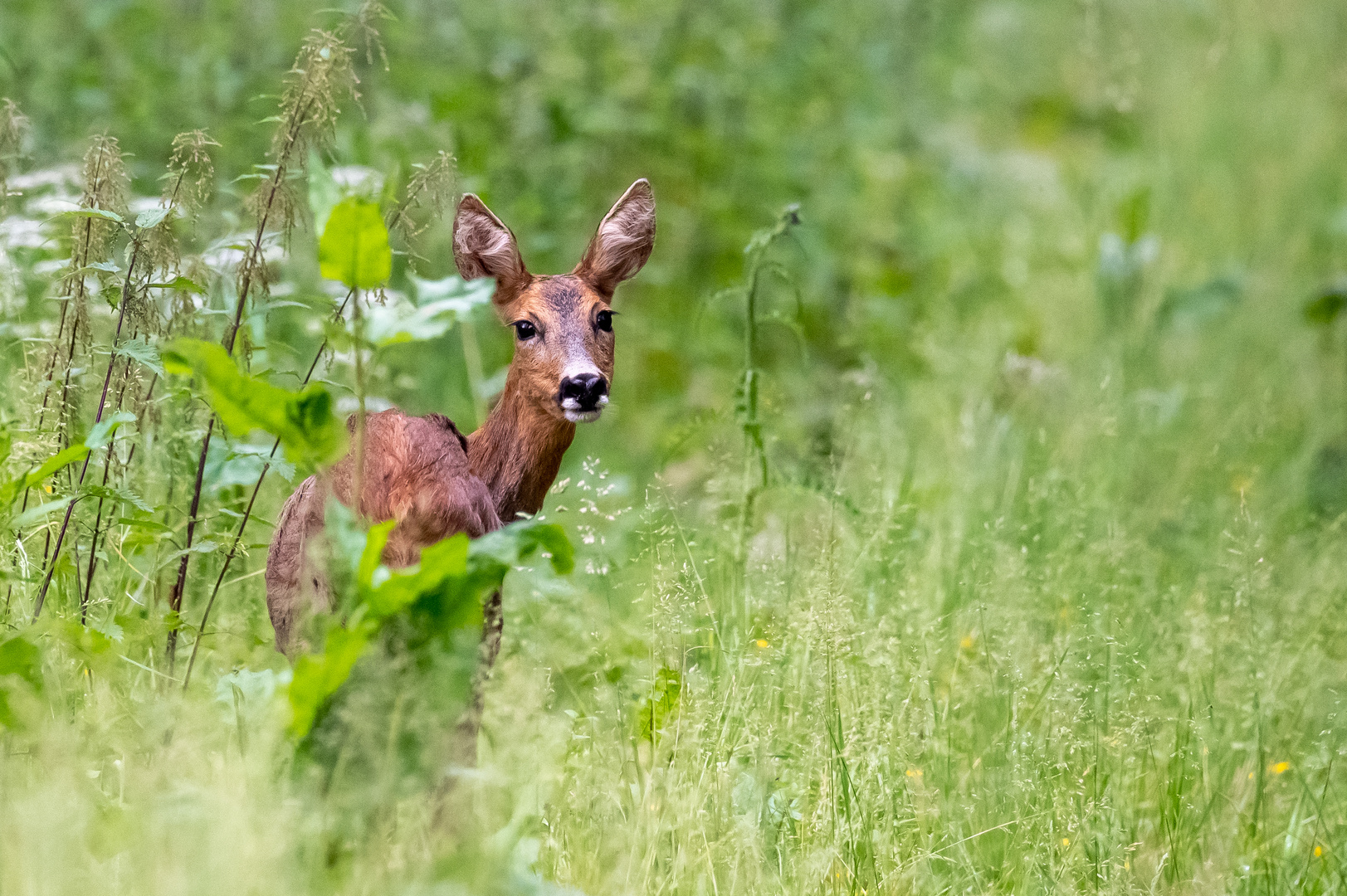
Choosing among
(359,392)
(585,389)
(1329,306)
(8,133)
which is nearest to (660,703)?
(585,389)

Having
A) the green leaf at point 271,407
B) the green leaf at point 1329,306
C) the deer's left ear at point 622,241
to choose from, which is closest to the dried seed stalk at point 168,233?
the green leaf at point 271,407

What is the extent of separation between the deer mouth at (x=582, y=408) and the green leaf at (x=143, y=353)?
76 centimetres

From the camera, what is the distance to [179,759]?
7.43 ft

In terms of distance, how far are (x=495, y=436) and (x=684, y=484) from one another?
2500 mm

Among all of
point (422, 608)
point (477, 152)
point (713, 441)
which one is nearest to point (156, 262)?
point (422, 608)

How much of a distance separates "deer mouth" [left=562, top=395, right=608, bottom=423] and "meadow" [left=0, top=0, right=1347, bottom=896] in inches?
9.5

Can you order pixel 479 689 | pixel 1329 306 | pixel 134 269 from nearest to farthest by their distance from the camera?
pixel 479 689, pixel 134 269, pixel 1329 306

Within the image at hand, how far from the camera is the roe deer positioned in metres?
2.60

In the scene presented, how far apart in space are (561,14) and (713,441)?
3.26 metres

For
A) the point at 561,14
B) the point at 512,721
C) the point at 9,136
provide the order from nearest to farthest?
the point at 512,721, the point at 9,136, the point at 561,14

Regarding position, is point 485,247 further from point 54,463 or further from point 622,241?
point 54,463

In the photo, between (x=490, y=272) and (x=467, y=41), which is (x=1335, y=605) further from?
(x=467, y=41)

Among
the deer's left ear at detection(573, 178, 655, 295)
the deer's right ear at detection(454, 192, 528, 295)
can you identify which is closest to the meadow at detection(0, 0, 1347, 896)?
the deer's right ear at detection(454, 192, 528, 295)

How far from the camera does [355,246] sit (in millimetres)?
2244
